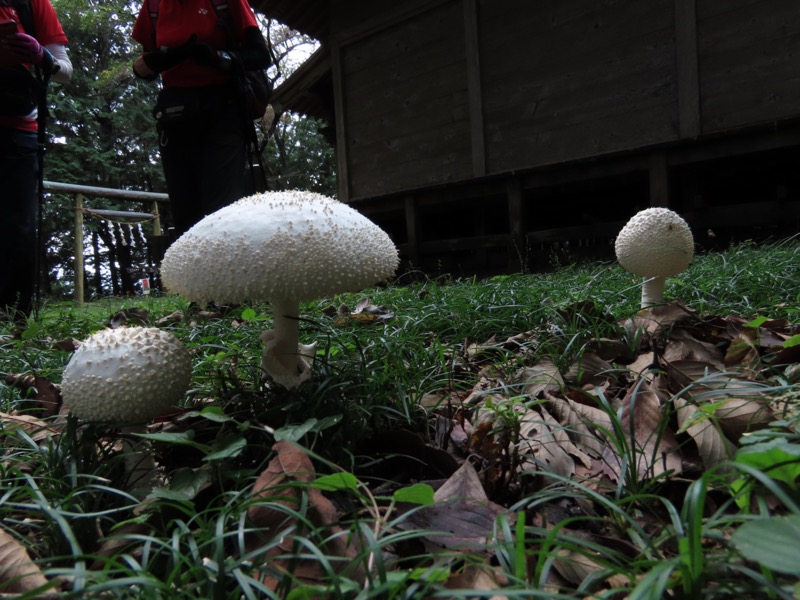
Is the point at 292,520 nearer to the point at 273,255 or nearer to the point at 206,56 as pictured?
the point at 273,255

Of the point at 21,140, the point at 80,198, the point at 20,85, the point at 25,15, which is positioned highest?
the point at 25,15

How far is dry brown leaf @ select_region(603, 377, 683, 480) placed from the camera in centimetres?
120

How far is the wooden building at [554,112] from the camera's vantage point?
549 cm

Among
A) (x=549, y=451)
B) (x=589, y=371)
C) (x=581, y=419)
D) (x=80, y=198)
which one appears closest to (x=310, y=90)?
(x=80, y=198)

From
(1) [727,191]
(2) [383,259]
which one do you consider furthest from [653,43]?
(2) [383,259]

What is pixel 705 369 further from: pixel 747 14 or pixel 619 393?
pixel 747 14

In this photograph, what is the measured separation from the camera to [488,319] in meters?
2.65

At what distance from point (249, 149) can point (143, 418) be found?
320 centimetres

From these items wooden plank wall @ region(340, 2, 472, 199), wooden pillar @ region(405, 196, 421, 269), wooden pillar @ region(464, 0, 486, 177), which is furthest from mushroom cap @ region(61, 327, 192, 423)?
wooden pillar @ region(405, 196, 421, 269)

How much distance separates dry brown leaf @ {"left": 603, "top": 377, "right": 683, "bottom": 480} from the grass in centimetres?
3

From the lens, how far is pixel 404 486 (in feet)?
4.49

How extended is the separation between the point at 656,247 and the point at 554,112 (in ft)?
15.2

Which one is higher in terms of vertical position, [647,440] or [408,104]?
[408,104]

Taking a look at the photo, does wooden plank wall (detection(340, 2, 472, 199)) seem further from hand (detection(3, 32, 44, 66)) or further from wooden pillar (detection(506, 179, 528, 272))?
hand (detection(3, 32, 44, 66))
